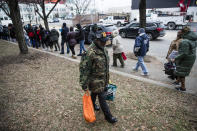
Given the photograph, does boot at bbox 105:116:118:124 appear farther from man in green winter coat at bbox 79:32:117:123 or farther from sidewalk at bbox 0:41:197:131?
man in green winter coat at bbox 79:32:117:123

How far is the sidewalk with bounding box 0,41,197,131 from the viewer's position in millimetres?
3020

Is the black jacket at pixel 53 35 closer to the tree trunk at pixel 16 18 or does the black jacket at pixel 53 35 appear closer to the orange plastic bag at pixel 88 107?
the tree trunk at pixel 16 18

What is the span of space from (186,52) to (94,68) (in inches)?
107

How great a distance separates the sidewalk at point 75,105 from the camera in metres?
3.02

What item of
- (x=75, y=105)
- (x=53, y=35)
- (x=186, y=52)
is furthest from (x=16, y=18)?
(x=186, y=52)

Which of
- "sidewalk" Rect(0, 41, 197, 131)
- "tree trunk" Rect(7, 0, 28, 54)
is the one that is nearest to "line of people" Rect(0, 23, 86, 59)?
"tree trunk" Rect(7, 0, 28, 54)

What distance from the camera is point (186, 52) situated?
12.3 feet

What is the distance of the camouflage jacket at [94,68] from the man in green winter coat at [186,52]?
2417 millimetres

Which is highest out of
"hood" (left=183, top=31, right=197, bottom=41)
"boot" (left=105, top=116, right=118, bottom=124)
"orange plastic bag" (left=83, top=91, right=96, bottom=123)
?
"hood" (left=183, top=31, right=197, bottom=41)

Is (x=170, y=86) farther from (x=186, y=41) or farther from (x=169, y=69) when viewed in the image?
(x=186, y=41)

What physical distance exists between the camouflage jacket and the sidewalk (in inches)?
38.7

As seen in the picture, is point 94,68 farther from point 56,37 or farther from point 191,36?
point 56,37

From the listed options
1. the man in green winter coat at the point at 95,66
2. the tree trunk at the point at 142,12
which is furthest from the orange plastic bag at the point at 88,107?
the tree trunk at the point at 142,12

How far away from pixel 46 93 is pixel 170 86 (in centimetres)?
398
